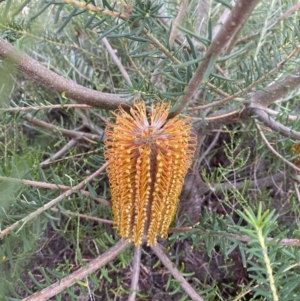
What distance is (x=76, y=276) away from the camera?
28.9 inches

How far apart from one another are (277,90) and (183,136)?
7.9 inches

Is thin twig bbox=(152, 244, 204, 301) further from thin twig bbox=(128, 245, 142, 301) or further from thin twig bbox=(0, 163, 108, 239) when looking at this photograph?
thin twig bbox=(0, 163, 108, 239)

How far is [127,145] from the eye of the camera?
62 centimetres

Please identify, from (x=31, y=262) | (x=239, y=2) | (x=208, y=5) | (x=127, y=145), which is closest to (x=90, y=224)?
(x=31, y=262)

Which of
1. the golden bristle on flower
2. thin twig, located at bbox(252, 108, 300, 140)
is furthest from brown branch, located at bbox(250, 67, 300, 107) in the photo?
the golden bristle on flower

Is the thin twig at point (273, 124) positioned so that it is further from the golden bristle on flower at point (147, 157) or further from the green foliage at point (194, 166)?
the golden bristle on flower at point (147, 157)

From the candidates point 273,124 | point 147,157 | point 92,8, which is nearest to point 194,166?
point 273,124

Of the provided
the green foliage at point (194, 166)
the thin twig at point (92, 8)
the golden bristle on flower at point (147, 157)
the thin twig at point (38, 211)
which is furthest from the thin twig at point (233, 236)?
the thin twig at point (92, 8)

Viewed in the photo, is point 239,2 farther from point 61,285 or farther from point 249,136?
point 249,136

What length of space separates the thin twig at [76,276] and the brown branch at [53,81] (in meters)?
0.28

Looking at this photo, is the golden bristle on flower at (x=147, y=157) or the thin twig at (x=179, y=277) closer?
the golden bristle on flower at (x=147, y=157)

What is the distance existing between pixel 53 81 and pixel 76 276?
1.11ft

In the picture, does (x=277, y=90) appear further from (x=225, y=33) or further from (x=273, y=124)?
(x=225, y=33)

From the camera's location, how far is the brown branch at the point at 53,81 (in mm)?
542
